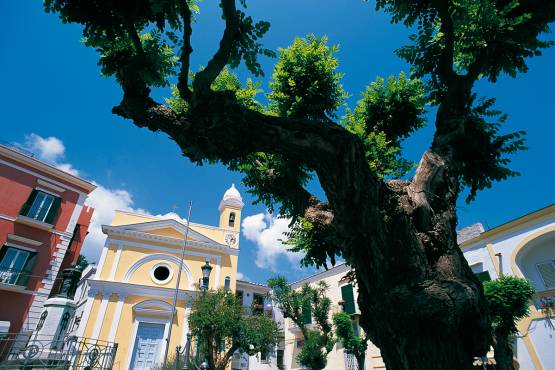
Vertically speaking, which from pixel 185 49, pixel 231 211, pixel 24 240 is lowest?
pixel 185 49

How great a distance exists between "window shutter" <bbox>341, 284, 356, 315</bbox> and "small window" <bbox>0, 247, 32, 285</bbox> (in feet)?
62.6

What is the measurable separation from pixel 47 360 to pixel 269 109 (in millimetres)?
8644

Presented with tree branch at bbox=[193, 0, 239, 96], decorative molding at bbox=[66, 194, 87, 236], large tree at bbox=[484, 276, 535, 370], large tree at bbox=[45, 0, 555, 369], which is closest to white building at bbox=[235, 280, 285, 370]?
decorative molding at bbox=[66, 194, 87, 236]

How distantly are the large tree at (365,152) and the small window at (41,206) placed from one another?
16391 mm

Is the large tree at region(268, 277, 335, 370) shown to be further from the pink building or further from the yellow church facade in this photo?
the pink building

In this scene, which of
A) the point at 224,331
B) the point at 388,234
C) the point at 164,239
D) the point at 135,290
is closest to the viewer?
the point at 388,234

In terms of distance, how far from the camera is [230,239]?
85.8 feet

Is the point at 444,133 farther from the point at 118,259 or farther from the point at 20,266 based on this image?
the point at 118,259

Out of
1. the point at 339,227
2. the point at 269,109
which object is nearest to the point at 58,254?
the point at 269,109

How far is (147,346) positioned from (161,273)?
478cm

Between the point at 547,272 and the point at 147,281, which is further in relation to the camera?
the point at 147,281

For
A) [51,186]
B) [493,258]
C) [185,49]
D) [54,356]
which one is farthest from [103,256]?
[493,258]

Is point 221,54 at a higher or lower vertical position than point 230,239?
lower

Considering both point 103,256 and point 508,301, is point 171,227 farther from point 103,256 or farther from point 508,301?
point 508,301
